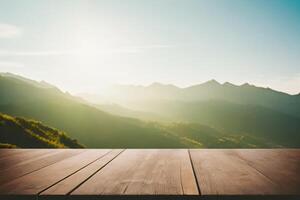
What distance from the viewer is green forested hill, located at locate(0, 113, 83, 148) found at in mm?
9738

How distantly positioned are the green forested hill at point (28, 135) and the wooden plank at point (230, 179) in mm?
8355

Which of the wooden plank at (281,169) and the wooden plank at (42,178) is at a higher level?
the wooden plank at (281,169)

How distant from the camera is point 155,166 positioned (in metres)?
2.21

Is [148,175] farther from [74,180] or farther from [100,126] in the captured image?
[100,126]

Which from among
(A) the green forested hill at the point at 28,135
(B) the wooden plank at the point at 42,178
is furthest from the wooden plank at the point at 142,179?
(A) the green forested hill at the point at 28,135

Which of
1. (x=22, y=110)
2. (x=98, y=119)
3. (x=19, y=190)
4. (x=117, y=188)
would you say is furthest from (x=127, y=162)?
(x=22, y=110)

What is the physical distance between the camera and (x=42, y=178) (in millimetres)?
1790

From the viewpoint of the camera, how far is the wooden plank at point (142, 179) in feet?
4.91

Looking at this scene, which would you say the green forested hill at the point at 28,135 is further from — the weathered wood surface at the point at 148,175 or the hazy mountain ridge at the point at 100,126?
the hazy mountain ridge at the point at 100,126

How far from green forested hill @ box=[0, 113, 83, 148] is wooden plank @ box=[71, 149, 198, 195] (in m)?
8.06

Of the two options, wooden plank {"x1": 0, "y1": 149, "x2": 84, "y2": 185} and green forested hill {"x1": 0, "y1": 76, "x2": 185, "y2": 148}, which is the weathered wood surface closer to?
wooden plank {"x1": 0, "y1": 149, "x2": 84, "y2": 185}

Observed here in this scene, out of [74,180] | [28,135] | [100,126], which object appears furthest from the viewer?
[100,126]

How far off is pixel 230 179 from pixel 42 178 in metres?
1.23

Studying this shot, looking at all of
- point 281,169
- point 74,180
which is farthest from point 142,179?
point 281,169
